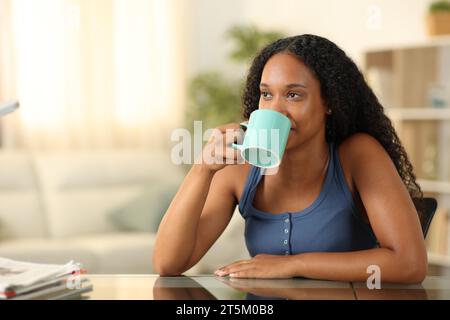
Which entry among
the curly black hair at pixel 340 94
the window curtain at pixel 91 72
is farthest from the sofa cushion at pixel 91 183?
the curly black hair at pixel 340 94

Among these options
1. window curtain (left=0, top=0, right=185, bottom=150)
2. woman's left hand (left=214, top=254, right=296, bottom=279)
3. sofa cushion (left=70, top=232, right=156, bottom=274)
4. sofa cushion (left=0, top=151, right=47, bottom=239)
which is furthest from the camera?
window curtain (left=0, top=0, right=185, bottom=150)

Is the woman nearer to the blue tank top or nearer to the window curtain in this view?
the blue tank top

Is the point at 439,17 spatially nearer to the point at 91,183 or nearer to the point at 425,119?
the point at 425,119

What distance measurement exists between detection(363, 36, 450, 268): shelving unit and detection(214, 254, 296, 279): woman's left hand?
111 inches

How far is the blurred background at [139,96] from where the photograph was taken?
3951 millimetres

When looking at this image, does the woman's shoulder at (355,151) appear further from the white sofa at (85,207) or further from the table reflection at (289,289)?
the white sofa at (85,207)

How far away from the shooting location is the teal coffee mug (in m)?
1.24

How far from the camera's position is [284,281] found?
51.5 inches

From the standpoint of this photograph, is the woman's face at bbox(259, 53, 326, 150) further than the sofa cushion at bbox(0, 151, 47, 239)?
No

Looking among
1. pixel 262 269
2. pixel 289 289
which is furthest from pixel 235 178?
pixel 289 289

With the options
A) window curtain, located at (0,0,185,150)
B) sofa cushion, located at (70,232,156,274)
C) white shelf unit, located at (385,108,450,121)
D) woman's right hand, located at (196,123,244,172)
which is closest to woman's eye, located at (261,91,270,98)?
woman's right hand, located at (196,123,244,172)

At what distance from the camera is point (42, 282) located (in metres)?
1.15

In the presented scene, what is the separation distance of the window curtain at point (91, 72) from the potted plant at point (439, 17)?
1.82 meters

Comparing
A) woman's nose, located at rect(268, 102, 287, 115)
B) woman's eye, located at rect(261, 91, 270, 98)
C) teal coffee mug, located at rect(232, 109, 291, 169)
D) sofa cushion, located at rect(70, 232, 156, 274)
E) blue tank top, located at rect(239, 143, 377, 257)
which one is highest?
woman's eye, located at rect(261, 91, 270, 98)
